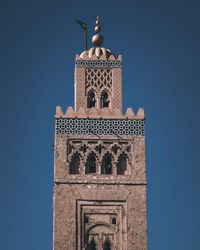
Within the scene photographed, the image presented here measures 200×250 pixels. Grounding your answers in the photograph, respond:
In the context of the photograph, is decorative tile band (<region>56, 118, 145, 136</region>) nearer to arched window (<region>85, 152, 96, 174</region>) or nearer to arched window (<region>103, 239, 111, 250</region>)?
arched window (<region>85, 152, 96, 174</region>)

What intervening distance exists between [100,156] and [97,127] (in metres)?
0.77

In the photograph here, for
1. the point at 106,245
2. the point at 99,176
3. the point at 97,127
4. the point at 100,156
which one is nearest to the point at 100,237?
the point at 106,245

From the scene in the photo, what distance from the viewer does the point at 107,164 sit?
26.9 m

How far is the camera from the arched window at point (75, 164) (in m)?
26.7

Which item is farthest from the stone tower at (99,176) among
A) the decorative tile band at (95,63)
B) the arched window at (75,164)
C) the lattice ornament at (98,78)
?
the decorative tile band at (95,63)

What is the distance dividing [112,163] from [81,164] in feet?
2.57

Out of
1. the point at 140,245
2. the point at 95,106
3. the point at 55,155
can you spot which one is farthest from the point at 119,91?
the point at 140,245

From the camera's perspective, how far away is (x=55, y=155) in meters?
26.7

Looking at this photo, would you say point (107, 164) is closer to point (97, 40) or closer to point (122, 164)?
point (122, 164)

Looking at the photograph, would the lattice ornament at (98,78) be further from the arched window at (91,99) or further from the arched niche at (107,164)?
the arched niche at (107,164)

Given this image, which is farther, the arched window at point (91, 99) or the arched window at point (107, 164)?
the arched window at point (91, 99)

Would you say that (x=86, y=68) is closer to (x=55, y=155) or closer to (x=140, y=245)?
(x=55, y=155)

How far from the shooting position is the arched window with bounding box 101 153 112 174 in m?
26.8

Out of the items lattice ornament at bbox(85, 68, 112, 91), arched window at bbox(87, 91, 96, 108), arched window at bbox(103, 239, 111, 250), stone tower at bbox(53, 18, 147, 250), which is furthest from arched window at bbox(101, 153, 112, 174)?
lattice ornament at bbox(85, 68, 112, 91)
